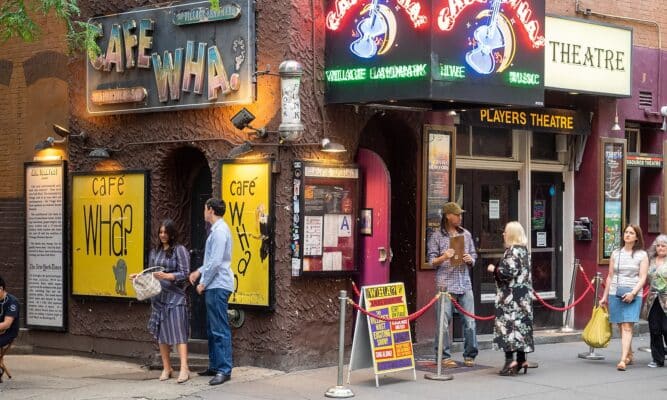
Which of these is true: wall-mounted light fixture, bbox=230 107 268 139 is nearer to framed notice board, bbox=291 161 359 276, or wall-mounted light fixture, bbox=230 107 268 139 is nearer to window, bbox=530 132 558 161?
framed notice board, bbox=291 161 359 276

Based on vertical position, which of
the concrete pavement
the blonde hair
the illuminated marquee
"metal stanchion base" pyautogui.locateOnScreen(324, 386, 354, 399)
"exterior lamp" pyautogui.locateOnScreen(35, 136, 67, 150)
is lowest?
the concrete pavement

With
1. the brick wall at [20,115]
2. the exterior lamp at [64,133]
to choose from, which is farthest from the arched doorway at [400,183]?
the brick wall at [20,115]

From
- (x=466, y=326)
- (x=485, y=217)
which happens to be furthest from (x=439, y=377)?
(x=485, y=217)

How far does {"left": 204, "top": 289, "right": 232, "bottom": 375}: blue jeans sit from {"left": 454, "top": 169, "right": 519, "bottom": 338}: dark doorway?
4707mm

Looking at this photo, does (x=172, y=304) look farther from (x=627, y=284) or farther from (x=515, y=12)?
(x=627, y=284)

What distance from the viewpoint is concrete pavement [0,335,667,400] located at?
11320 mm

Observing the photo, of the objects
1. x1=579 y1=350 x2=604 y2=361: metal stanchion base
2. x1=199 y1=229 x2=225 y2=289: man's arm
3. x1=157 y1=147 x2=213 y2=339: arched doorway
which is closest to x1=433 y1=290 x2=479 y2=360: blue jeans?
x1=579 y1=350 x2=604 y2=361: metal stanchion base

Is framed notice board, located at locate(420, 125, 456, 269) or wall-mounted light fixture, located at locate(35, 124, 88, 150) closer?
framed notice board, located at locate(420, 125, 456, 269)

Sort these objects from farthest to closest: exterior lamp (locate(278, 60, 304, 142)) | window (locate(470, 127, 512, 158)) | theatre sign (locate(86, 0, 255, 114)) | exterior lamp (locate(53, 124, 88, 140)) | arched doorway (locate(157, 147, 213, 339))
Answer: window (locate(470, 127, 512, 158))
exterior lamp (locate(53, 124, 88, 140))
arched doorway (locate(157, 147, 213, 339))
theatre sign (locate(86, 0, 255, 114))
exterior lamp (locate(278, 60, 304, 142))

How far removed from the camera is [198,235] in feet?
47.3

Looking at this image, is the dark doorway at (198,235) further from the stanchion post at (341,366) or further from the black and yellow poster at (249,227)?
the stanchion post at (341,366)

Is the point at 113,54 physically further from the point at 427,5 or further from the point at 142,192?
the point at 427,5

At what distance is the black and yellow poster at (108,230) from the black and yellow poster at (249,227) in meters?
1.62

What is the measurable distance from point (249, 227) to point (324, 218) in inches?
35.6
